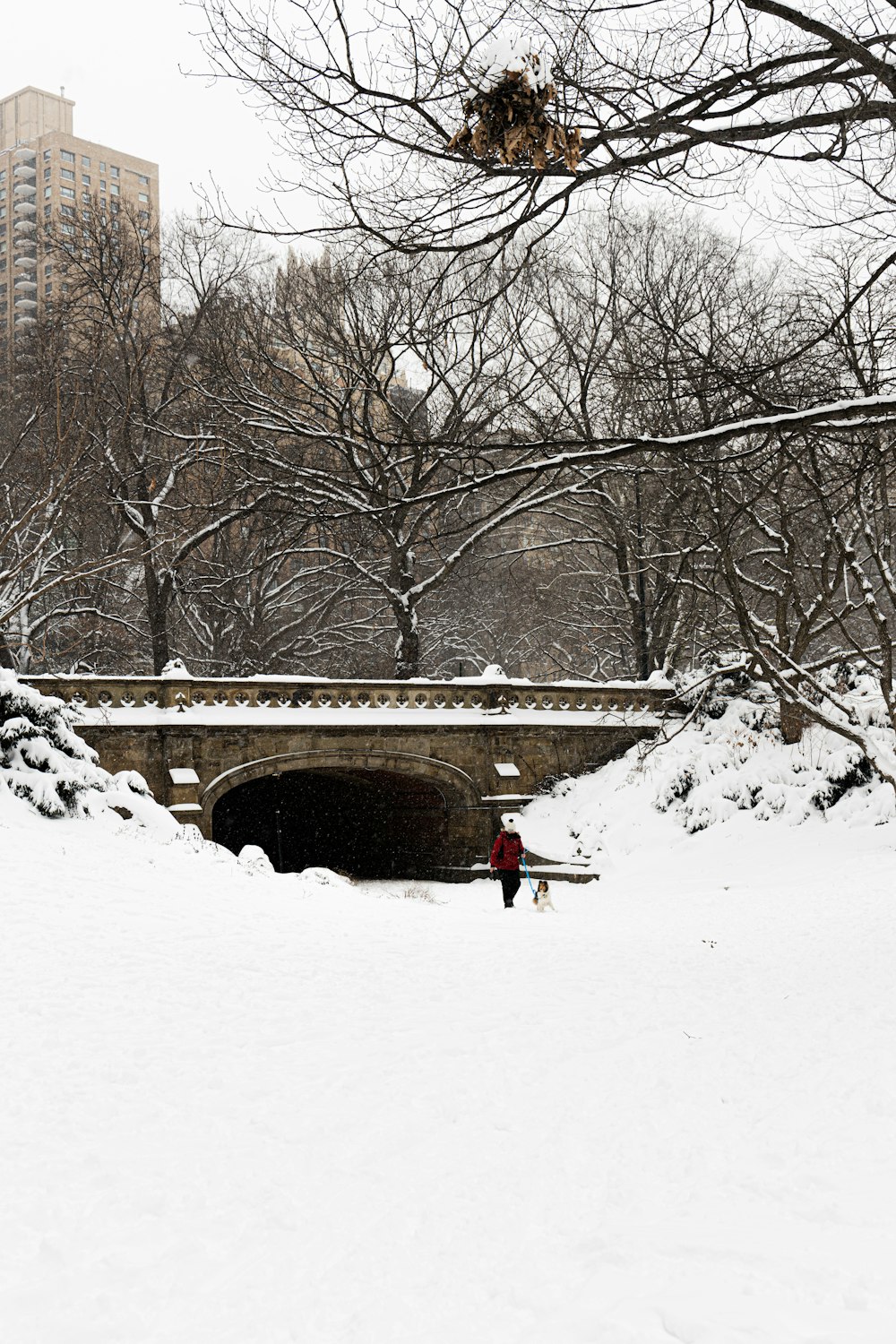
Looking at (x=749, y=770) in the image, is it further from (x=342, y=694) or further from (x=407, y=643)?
(x=407, y=643)

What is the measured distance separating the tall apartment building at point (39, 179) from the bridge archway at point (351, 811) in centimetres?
2185

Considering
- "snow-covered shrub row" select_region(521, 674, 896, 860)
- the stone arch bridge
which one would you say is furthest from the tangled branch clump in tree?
the stone arch bridge

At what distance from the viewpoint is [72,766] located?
44.0ft

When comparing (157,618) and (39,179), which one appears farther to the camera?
(39,179)

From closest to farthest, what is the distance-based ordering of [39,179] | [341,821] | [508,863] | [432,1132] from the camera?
[432,1132] → [508,863] → [341,821] → [39,179]

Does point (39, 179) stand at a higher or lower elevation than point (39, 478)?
higher

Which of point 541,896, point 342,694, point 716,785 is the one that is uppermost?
point 342,694

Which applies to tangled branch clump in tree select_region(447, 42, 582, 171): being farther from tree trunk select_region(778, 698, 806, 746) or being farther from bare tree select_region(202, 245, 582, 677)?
bare tree select_region(202, 245, 582, 677)

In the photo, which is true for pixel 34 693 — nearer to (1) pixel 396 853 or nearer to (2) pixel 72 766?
(2) pixel 72 766

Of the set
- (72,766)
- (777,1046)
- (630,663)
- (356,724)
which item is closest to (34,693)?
(72,766)

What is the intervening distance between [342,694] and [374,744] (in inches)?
44.9

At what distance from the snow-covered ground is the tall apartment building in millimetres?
37694

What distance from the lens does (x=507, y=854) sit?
14828 millimetres

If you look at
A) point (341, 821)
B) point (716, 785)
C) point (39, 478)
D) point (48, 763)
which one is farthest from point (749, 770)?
point (39, 478)
